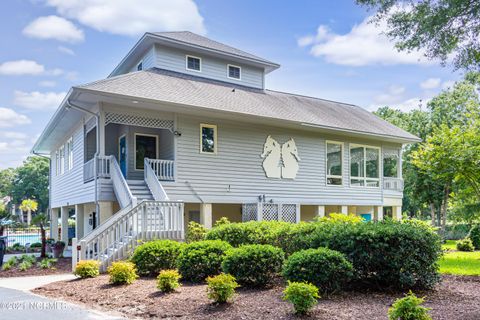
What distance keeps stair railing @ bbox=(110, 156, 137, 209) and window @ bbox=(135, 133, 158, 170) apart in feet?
10.1

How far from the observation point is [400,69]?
19781mm

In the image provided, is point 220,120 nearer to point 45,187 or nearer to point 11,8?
point 11,8

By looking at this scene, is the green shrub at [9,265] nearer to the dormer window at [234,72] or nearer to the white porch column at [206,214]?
the white porch column at [206,214]

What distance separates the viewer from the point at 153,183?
1331 cm

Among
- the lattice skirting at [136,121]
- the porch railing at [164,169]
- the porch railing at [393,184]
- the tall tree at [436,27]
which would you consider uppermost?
the tall tree at [436,27]

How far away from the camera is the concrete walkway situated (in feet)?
20.4

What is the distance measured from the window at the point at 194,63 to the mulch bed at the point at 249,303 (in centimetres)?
1135

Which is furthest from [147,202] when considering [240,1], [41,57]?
[41,57]

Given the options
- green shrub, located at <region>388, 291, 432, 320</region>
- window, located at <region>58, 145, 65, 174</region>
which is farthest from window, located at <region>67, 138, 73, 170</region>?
green shrub, located at <region>388, 291, 432, 320</region>

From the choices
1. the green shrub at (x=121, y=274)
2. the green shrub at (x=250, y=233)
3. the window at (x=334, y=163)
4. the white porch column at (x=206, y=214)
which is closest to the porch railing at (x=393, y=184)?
the window at (x=334, y=163)

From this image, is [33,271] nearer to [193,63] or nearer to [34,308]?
[34,308]

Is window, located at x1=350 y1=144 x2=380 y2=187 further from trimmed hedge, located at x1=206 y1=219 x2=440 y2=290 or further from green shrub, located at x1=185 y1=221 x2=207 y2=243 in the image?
trimmed hedge, located at x1=206 y1=219 x2=440 y2=290

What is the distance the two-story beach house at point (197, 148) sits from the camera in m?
13.0

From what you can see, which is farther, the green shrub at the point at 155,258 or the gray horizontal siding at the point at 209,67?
the gray horizontal siding at the point at 209,67
